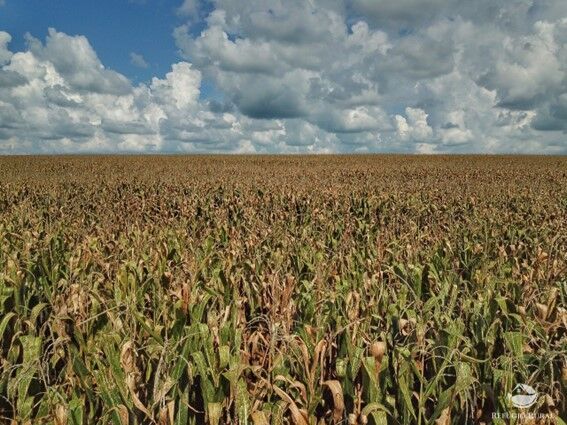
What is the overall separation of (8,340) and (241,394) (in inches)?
102

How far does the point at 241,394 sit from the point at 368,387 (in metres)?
0.71

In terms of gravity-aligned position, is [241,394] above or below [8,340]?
above

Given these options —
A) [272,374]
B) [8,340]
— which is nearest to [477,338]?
[272,374]

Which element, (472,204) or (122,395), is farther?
(472,204)

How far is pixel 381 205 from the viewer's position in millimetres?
11773

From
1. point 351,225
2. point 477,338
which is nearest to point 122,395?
point 477,338

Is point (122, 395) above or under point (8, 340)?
above

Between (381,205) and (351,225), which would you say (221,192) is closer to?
(381,205)

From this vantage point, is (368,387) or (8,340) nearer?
(368,387)

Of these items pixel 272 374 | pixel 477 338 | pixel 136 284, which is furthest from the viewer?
pixel 136 284

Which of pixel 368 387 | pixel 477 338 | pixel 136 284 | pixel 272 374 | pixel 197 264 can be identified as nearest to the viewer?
pixel 368 387

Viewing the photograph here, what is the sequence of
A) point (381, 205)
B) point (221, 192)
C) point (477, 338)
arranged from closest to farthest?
point (477, 338)
point (381, 205)
point (221, 192)

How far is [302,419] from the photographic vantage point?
7.84 ft

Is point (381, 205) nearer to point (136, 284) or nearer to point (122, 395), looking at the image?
point (136, 284)
